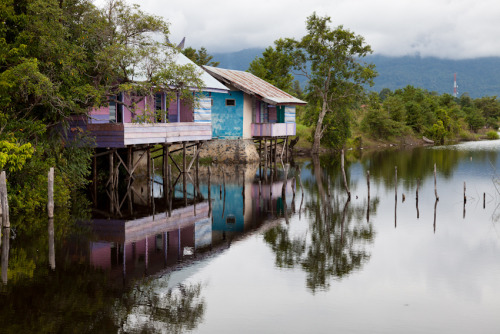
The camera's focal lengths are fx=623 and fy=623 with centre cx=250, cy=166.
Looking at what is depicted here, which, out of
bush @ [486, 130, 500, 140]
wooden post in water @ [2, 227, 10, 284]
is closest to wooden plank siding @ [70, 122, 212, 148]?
wooden post in water @ [2, 227, 10, 284]

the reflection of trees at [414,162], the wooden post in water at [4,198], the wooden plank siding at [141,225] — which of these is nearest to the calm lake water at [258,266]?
the wooden plank siding at [141,225]

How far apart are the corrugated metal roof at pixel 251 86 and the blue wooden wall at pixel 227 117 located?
94 cm

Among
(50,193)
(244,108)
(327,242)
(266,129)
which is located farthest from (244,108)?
(327,242)

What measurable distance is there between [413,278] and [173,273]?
6109 mm

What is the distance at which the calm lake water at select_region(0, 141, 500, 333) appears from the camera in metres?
12.7

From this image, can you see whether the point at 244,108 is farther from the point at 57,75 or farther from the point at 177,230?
the point at 177,230

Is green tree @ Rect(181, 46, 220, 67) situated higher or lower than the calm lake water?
higher

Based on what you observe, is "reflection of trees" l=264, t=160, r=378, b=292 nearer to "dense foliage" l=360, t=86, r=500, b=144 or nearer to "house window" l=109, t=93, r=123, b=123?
"house window" l=109, t=93, r=123, b=123

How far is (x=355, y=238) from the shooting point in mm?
20594

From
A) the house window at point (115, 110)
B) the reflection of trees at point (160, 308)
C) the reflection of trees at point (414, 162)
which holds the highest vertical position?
the house window at point (115, 110)

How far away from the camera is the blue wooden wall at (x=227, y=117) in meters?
40.6

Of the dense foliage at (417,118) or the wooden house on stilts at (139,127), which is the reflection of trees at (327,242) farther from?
the dense foliage at (417,118)

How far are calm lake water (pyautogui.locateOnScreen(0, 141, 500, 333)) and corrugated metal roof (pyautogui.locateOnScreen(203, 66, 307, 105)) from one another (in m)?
12.9

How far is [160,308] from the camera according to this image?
520 inches
